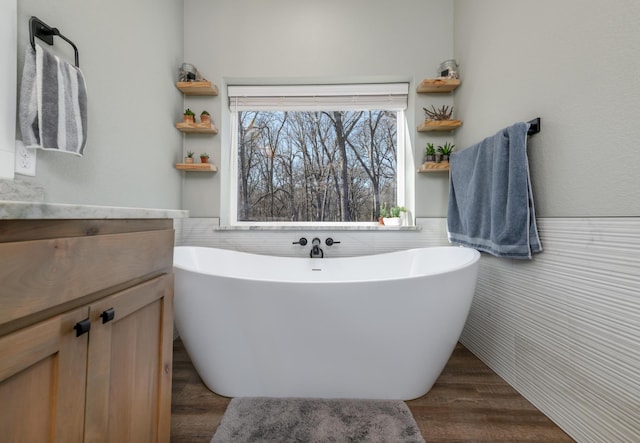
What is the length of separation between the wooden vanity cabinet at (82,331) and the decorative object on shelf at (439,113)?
6.58 ft

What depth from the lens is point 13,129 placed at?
101 cm

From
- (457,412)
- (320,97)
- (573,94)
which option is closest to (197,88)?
(320,97)

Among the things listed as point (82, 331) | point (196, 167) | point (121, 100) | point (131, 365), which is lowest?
point (131, 365)

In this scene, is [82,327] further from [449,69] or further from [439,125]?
[449,69]

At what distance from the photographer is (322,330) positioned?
1250 millimetres

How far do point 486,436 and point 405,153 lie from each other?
1.91m

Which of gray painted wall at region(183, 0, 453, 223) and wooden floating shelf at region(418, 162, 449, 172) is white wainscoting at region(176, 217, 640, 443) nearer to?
wooden floating shelf at region(418, 162, 449, 172)

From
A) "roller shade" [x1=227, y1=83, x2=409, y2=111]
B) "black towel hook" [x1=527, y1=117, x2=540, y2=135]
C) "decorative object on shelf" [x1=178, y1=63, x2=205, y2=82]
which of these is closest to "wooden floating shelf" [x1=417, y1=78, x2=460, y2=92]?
→ "roller shade" [x1=227, y1=83, x2=409, y2=111]

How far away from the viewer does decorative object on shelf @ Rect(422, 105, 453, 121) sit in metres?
2.11

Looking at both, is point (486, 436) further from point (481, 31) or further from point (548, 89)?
point (481, 31)

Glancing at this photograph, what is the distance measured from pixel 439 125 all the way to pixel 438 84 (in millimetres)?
285

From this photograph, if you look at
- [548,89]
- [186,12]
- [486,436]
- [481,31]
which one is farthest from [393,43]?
[486,436]

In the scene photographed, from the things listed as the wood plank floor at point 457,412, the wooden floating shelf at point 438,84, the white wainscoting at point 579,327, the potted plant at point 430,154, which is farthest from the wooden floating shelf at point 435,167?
the wood plank floor at point 457,412

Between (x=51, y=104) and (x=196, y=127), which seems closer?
(x=51, y=104)
